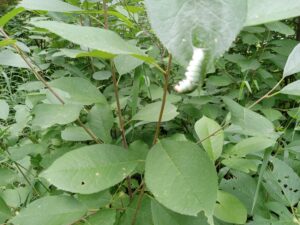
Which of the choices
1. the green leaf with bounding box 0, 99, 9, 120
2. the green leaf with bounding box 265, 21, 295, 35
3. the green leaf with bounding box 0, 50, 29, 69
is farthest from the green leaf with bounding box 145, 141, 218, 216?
the green leaf with bounding box 265, 21, 295, 35

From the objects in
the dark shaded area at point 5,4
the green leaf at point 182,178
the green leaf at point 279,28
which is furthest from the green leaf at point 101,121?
the dark shaded area at point 5,4

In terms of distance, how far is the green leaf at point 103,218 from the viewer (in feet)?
2.21

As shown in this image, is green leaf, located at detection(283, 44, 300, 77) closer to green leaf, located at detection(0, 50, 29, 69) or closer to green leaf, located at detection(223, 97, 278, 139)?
green leaf, located at detection(223, 97, 278, 139)

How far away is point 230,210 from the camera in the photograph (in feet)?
2.42

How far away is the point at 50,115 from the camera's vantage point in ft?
2.41

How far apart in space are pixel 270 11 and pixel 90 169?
1.23ft

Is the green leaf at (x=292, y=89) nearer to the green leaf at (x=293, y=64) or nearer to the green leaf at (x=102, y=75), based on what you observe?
the green leaf at (x=293, y=64)

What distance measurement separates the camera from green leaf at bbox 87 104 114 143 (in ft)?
2.60

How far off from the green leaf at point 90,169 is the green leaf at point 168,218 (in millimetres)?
111

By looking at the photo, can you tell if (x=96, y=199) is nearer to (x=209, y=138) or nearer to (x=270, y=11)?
(x=209, y=138)

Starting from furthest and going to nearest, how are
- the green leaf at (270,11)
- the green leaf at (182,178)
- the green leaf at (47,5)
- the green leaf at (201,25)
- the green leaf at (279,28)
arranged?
the green leaf at (279,28) → the green leaf at (47,5) → the green leaf at (182,178) → the green leaf at (270,11) → the green leaf at (201,25)

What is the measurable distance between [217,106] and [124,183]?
1.40 ft

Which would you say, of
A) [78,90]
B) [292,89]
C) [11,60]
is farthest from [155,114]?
[11,60]

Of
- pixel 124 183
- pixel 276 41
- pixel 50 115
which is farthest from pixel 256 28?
pixel 50 115
